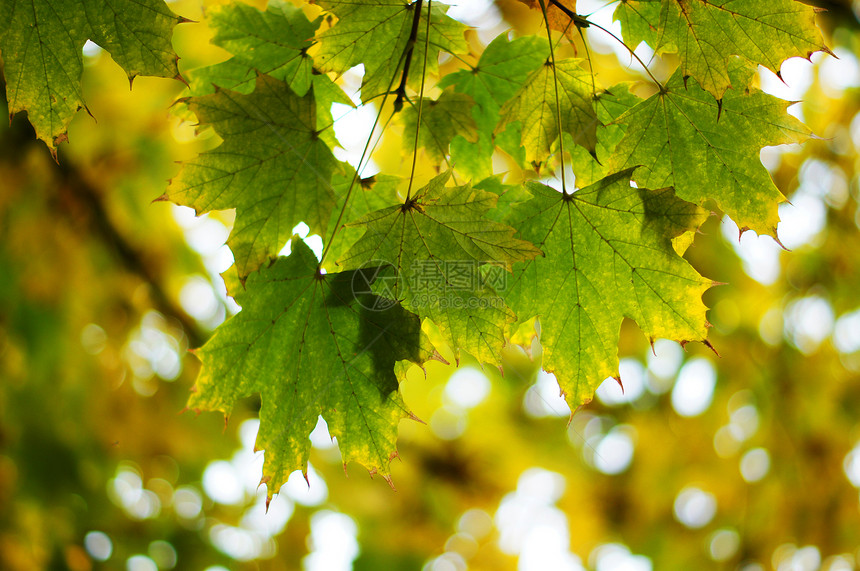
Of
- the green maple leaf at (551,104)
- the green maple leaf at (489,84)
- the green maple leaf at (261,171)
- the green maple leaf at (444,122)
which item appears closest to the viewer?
the green maple leaf at (261,171)

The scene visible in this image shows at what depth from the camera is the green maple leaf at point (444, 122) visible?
154cm

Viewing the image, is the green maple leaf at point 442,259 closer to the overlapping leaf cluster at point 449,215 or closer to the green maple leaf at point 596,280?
A: the overlapping leaf cluster at point 449,215

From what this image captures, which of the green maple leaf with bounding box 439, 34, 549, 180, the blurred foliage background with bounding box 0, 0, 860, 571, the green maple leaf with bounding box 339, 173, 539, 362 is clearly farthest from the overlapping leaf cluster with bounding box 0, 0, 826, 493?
the blurred foliage background with bounding box 0, 0, 860, 571

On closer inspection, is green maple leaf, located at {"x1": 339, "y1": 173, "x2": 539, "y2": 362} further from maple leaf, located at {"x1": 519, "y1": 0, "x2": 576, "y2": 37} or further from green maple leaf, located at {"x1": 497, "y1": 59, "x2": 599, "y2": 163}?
maple leaf, located at {"x1": 519, "y1": 0, "x2": 576, "y2": 37}

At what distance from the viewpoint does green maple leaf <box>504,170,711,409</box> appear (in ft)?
4.38

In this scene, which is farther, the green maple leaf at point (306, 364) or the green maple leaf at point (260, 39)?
the green maple leaf at point (260, 39)

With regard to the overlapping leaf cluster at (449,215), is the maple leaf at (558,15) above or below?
above

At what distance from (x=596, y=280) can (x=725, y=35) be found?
608 millimetres

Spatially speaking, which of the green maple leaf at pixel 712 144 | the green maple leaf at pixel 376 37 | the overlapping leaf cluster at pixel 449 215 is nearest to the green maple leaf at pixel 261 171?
the overlapping leaf cluster at pixel 449 215

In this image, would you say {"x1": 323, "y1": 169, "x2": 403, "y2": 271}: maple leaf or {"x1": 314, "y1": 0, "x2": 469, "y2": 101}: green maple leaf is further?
{"x1": 323, "y1": 169, "x2": 403, "y2": 271}: maple leaf

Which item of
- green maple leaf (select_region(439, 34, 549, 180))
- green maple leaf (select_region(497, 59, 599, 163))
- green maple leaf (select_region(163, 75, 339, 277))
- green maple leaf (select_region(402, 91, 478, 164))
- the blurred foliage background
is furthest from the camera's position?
the blurred foliage background

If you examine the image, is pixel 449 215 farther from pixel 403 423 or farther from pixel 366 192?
pixel 403 423

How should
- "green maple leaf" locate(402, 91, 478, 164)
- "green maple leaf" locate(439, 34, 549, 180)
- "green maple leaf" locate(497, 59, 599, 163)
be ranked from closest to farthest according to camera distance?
1. "green maple leaf" locate(497, 59, 599, 163)
2. "green maple leaf" locate(402, 91, 478, 164)
3. "green maple leaf" locate(439, 34, 549, 180)

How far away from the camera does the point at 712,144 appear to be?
1.37m
